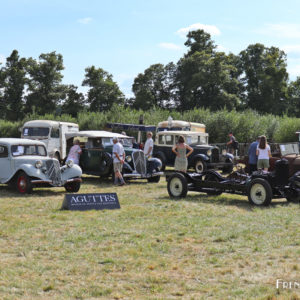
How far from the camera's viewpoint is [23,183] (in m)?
12.6

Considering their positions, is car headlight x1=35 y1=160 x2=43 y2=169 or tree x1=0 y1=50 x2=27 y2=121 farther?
tree x1=0 y1=50 x2=27 y2=121

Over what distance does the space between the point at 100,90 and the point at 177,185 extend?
5016cm

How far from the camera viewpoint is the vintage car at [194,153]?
A: 64.2 ft

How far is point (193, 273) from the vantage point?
5566mm

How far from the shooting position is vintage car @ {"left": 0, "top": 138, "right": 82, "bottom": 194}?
12352 millimetres

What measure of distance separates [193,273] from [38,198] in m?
7.20

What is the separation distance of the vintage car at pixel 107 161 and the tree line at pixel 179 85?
4189cm

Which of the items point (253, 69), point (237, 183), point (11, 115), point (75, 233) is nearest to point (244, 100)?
point (253, 69)

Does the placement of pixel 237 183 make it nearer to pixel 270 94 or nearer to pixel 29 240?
pixel 29 240

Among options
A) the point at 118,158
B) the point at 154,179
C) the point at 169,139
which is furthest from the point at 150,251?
the point at 169,139

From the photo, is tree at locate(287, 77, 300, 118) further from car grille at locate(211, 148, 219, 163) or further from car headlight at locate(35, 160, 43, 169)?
car headlight at locate(35, 160, 43, 169)

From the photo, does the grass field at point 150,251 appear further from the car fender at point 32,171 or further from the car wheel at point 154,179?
the car wheel at point 154,179

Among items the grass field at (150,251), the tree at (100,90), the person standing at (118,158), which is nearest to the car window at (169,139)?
the person standing at (118,158)

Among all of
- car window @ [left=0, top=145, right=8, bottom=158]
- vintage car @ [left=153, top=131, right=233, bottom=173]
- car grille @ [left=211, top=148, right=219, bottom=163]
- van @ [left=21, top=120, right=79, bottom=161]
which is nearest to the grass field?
car window @ [left=0, top=145, right=8, bottom=158]
